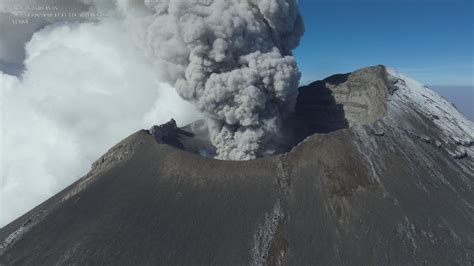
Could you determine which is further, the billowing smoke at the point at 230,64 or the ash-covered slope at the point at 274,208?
the billowing smoke at the point at 230,64

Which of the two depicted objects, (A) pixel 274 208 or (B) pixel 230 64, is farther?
(B) pixel 230 64

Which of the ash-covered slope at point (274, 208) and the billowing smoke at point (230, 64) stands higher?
the billowing smoke at point (230, 64)

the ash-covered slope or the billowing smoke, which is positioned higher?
the billowing smoke

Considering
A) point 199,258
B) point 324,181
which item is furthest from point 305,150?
point 199,258

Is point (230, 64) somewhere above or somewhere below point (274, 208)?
above

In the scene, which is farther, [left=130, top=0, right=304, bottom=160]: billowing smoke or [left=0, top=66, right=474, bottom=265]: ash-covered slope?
[left=130, top=0, right=304, bottom=160]: billowing smoke

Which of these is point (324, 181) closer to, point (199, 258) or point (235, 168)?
point (235, 168)
